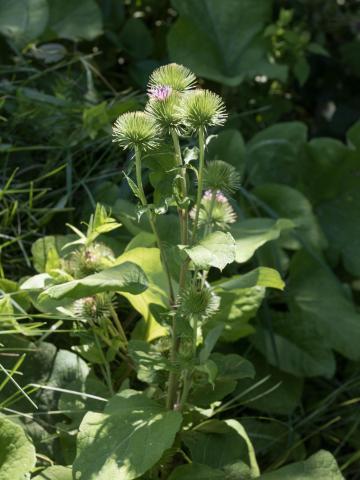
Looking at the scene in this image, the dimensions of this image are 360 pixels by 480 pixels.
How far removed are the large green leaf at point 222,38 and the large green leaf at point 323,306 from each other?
53 centimetres

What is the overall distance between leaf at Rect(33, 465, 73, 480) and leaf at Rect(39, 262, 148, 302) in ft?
0.86

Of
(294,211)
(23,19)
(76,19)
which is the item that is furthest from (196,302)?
(76,19)

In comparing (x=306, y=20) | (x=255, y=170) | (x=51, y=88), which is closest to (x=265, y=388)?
(x=255, y=170)

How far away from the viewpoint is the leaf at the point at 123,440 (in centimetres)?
112

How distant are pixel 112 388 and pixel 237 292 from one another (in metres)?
0.26

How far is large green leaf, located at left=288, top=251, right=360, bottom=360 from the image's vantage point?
1634 millimetres

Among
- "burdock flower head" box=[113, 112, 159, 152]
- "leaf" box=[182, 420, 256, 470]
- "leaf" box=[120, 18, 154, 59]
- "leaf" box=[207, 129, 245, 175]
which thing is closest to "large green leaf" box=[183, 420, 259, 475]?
"leaf" box=[182, 420, 256, 470]

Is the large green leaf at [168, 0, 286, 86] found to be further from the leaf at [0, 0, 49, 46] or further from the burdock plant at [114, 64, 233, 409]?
the burdock plant at [114, 64, 233, 409]

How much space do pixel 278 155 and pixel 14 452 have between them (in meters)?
1.01

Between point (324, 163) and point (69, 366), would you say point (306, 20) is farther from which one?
point (69, 366)

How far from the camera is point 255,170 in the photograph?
1951 millimetres

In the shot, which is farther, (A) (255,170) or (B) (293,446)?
(A) (255,170)

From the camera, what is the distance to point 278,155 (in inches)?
76.7

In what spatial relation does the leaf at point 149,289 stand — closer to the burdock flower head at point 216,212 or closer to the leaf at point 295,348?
the burdock flower head at point 216,212
